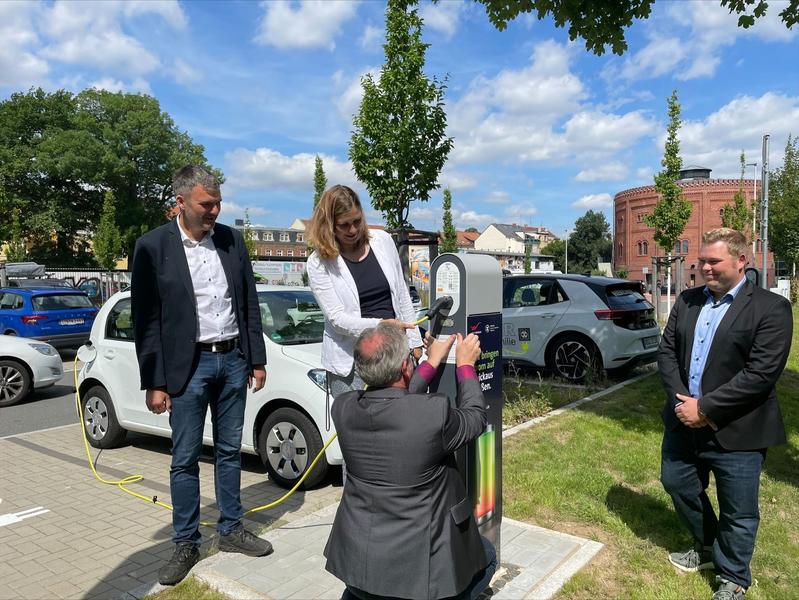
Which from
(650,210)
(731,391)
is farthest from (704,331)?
(650,210)

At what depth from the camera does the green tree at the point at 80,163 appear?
141 ft

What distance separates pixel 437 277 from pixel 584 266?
296 ft

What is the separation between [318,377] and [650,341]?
6.21 meters

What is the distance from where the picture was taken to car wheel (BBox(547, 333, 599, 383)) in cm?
913

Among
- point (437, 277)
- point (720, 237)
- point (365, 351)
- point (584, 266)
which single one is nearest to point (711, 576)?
point (720, 237)

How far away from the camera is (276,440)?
17.1 feet

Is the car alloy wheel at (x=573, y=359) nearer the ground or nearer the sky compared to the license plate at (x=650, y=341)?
nearer the ground

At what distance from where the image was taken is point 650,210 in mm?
71375

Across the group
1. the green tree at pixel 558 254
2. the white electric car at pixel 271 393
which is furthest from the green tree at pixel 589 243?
the white electric car at pixel 271 393

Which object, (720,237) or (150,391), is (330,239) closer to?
(150,391)

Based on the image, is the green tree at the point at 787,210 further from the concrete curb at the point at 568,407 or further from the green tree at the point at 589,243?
the green tree at the point at 589,243

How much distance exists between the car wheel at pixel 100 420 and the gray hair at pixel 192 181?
383 centimetres

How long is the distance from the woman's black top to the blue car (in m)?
12.3

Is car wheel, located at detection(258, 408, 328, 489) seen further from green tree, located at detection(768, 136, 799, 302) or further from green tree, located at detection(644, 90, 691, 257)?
green tree, located at detection(768, 136, 799, 302)
